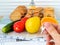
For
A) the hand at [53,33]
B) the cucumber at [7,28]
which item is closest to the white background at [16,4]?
the cucumber at [7,28]

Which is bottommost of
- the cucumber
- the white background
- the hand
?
the cucumber

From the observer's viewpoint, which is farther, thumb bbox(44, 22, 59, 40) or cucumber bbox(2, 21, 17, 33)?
cucumber bbox(2, 21, 17, 33)

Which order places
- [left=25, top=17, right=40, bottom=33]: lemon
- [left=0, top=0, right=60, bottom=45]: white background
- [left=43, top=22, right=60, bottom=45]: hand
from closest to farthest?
[left=43, top=22, right=60, bottom=45]: hand → [left=25, top=17, right=40, bottom=33]: lemon → [left=0, top=0, right=60, bottom=45]: white background

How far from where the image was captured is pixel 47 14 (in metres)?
1.16

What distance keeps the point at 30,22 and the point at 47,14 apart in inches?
8.2

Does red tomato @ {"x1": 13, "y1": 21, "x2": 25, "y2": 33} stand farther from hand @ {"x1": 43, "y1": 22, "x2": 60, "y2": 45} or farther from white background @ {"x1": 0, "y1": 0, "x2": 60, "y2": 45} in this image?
hand @ {"x1": 43, "y1": 22, "x2": 60, "y2": 45}

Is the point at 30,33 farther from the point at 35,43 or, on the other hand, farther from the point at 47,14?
the point at 47,14

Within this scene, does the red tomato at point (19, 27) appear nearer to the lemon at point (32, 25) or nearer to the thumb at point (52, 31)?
the lemon at point (32, 25)

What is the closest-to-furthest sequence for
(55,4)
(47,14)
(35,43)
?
1. (35,43)
2. (47,14)
3. (55,4)

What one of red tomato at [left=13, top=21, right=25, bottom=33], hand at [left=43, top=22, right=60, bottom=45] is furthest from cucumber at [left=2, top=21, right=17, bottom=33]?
hand at [left=43, top=22, right=60, bottom=45]

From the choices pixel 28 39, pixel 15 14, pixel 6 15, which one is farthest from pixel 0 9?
pixel 28 39

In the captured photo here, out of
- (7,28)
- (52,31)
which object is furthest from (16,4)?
(52,31)

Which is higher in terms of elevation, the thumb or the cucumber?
the thumb

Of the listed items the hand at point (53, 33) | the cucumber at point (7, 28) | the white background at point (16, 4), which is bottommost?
the cucumber at point (7, 28)
